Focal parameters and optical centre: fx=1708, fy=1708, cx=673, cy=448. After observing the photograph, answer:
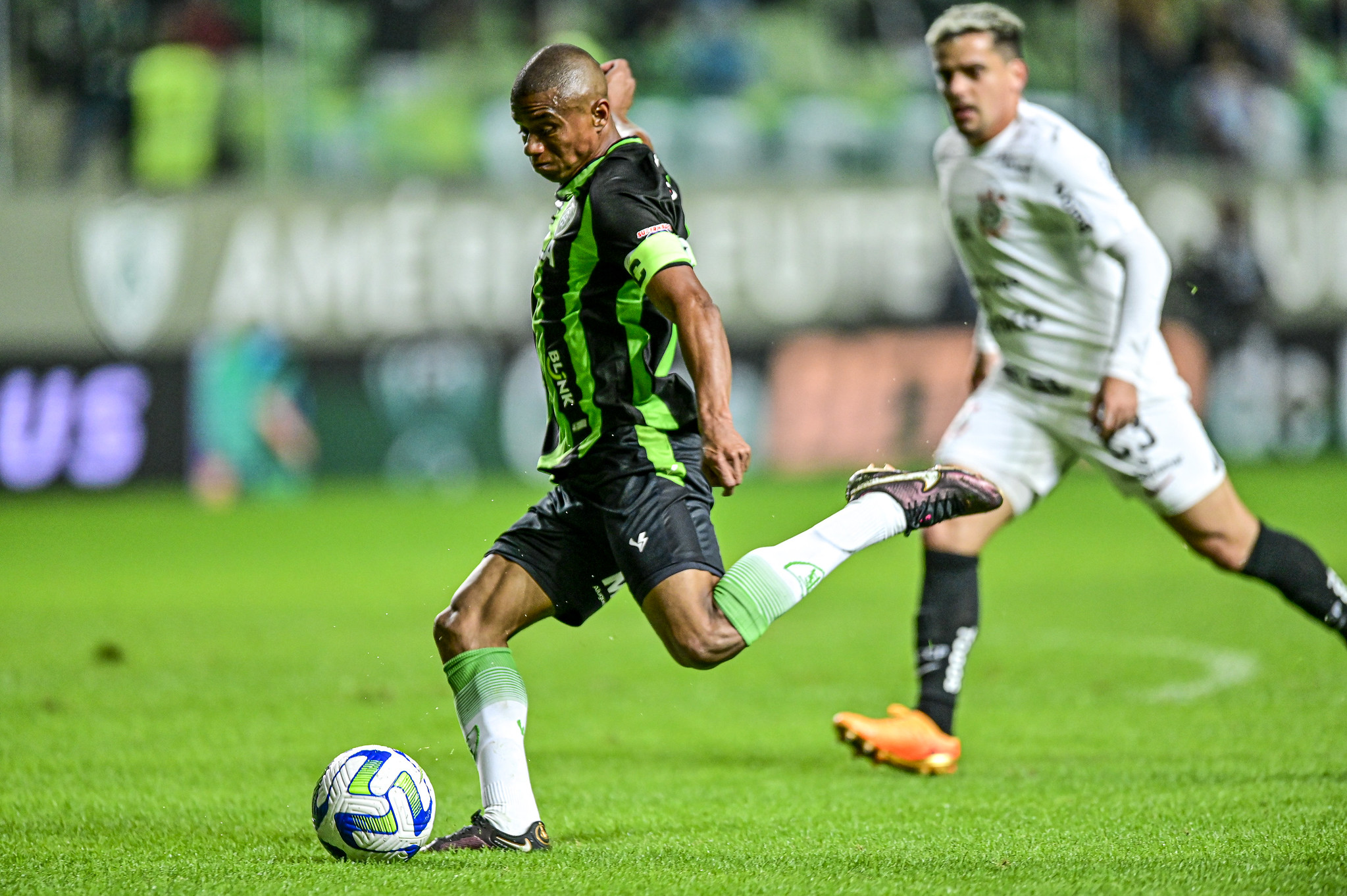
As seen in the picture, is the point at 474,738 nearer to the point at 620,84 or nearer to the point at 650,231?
the point at 650,231

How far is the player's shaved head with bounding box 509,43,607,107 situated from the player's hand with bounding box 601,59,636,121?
81cm

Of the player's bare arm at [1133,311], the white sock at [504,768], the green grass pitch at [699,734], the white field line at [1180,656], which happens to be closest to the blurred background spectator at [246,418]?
the green grass pitch at [699,734]

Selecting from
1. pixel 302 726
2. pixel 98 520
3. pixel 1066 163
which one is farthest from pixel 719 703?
A: pixel 98 520

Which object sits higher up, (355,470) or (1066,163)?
(1066,163)

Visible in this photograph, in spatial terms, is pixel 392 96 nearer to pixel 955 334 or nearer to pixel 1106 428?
pixel 955 334

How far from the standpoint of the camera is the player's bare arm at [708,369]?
3.70m

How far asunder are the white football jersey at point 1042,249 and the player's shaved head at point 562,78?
1.82 m

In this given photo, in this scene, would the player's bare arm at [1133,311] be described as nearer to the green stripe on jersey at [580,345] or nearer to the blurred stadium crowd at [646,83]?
the green stripe on jersey at [580,345]

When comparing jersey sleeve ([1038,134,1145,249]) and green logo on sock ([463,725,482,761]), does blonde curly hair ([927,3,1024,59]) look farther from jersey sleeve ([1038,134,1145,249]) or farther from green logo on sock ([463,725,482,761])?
green logo on sock ([463,725,482,761])

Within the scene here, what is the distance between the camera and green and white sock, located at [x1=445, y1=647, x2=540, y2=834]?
4008 mm

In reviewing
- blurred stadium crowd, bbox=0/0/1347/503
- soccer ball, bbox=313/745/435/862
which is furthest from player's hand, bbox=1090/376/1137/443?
blurred stadium crowd, bbox=0/0/1347/503

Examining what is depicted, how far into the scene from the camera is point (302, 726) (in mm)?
5922

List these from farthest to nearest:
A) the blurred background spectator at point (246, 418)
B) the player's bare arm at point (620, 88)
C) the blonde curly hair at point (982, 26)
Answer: the blurred background spectator at point (246, 418) < the blonde curly hair at point (982, 26) < the player's bare arm at point (620, 88)

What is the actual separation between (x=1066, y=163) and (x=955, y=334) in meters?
11.6
